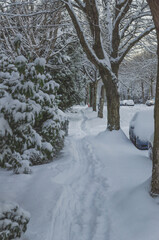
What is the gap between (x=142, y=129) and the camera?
25.5ft

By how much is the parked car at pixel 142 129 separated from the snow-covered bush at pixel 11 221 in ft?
18.7

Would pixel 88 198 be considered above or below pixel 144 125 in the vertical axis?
below

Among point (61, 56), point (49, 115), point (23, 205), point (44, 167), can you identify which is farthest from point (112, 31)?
point (23, 205)

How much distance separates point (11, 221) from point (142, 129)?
19.8 ft

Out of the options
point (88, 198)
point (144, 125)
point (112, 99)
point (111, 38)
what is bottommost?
point (88, 198)

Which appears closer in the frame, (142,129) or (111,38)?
(142,129)

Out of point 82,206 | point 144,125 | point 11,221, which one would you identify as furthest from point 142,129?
point 11,221

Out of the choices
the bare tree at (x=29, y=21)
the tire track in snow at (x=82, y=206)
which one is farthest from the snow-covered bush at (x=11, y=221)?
the bare tree at (x=29, y=21)

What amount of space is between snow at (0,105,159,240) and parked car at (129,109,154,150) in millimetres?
923

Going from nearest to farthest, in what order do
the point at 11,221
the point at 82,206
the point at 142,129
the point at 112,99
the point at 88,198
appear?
the point at 11,221 → the point at 82,206 → the point at 88,198 → the point at 142,129 → the point at 112,99

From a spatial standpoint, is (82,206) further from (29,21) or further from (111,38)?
(29,21)

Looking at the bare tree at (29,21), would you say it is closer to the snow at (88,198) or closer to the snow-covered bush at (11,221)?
the snow at (88,198)

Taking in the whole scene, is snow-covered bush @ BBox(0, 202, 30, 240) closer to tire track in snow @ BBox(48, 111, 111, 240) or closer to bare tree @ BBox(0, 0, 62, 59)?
tire track in snow @ BBox(48, 111, 111, 240)

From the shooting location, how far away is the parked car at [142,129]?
7632mm
